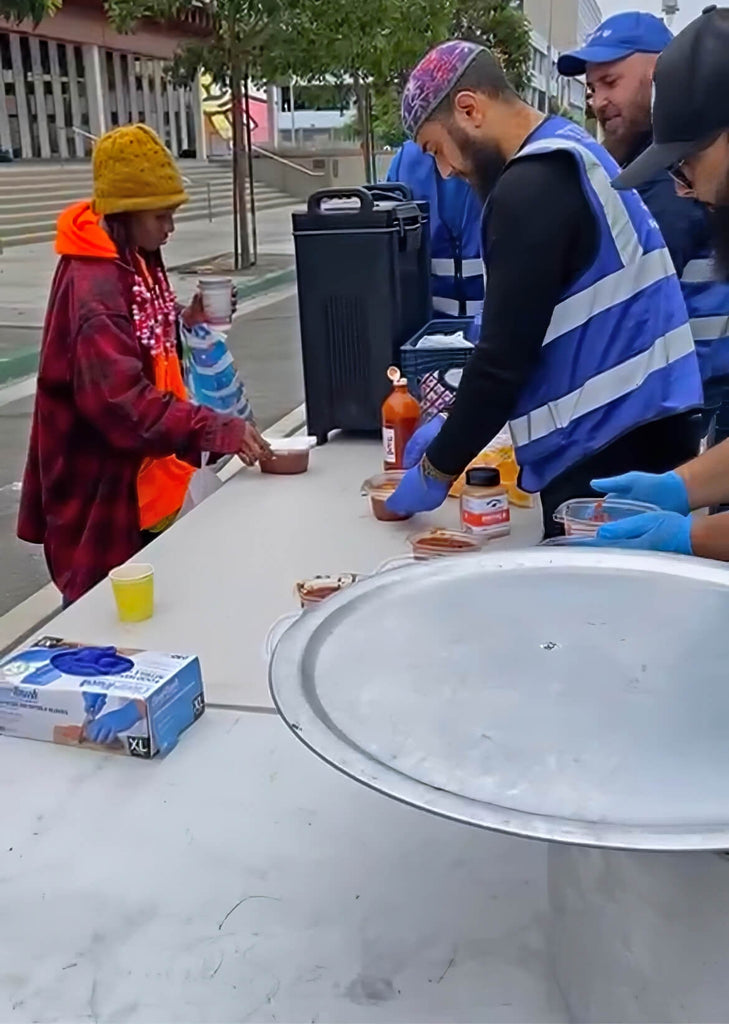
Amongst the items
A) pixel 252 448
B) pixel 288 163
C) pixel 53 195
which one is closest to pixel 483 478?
pixel 252 448

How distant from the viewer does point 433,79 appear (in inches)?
71.4

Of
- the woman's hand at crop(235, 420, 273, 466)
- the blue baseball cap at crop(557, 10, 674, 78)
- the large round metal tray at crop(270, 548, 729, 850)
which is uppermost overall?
the blue baseball cap at crop(557, 10, 674, 78)

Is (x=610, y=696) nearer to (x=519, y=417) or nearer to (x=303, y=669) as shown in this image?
(x=303, y=669)

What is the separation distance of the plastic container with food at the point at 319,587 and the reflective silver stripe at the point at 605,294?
21.3 inches

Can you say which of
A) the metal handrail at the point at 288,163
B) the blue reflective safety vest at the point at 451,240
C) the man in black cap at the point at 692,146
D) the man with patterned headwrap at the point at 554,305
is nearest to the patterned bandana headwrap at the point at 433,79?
the man with patterned headwrap at the point at 554,305

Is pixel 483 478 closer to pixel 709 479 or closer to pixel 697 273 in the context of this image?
pixel 709 479

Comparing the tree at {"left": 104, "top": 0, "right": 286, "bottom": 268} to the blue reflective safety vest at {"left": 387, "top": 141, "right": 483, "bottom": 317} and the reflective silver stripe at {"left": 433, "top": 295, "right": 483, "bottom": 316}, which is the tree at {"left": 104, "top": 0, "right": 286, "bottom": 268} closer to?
the blue reflective safety vest at {"left": 387, "top": 141, "right": 483, "bottom": 317}

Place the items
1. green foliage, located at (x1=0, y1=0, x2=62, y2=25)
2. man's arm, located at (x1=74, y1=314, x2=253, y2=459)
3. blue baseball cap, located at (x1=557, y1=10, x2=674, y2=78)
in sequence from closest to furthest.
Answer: man's arm, located at (x1=74, y1=314, x2=253, y2=459)
blue baseball cap, located at (x1=557, y1=10, x2=674, y2=78)
green foliage, located at (x1=0, y1=0, x2=62, y2=25)

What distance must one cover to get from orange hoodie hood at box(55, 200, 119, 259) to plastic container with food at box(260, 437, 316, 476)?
668 millimetres

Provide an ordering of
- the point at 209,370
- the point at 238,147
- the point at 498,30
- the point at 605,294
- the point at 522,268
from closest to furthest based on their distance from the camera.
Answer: the point at 522,268 < the point at 605,294 < the point at 209,370 < the point at 238,147 < the point at 498,30

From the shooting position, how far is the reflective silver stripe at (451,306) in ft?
10.9

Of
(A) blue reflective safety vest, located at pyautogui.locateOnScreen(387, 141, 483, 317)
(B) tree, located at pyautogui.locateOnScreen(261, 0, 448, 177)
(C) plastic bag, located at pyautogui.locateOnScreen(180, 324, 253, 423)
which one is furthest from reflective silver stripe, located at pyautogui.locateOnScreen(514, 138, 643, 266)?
(B) tree, located at pyautogui.locateOnScreen(261, 0, 448, 177)

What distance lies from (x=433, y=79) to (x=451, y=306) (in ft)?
4.99

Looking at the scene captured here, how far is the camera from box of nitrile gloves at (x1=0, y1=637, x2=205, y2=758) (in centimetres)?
131
